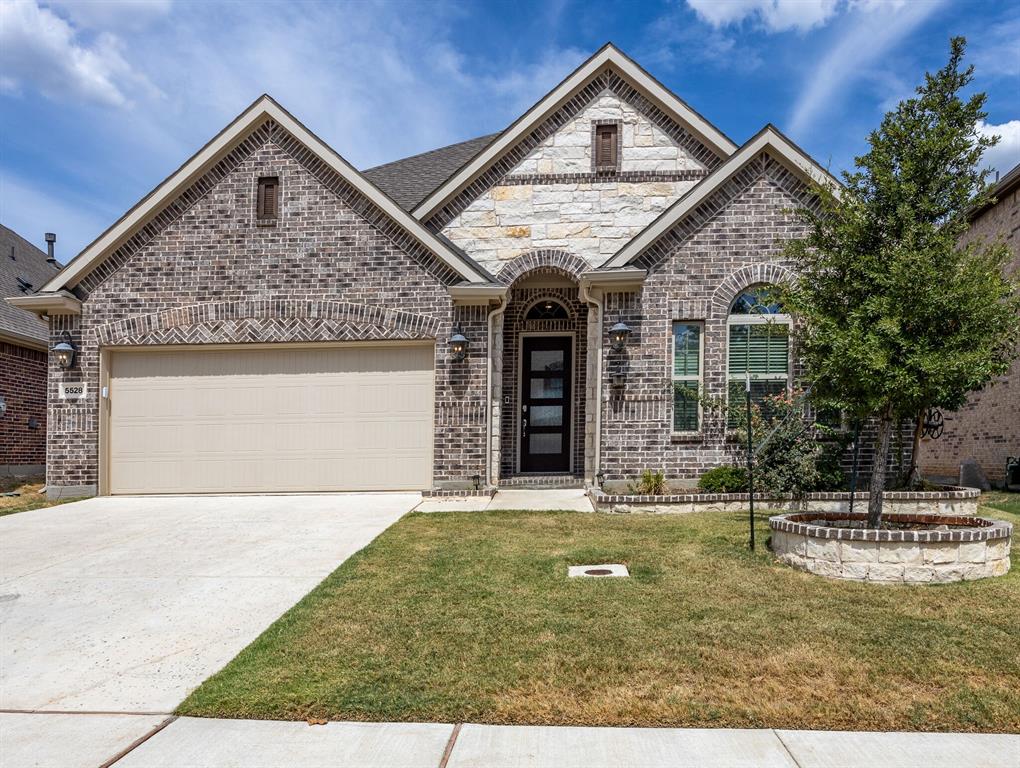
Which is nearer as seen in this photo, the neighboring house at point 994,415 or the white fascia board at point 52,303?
the white fascia board at point 52,303

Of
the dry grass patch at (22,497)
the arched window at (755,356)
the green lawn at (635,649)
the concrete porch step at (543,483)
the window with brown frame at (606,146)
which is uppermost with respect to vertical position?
the window with brown frame at (606,146)

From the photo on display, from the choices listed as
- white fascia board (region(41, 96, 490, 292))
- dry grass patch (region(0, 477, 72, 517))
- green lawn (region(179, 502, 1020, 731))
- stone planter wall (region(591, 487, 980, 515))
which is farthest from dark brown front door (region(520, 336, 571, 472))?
dry grass patch (region(0, 477, 72, 517))

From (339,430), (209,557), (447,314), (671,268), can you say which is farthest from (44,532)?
(671,268)

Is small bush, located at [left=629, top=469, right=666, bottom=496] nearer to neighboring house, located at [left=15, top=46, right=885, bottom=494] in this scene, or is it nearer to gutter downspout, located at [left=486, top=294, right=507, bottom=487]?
neighboring house, located at [left=15, top=46, right=885, bottom=494]

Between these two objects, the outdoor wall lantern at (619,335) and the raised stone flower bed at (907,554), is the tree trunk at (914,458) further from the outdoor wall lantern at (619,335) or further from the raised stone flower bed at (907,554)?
the outdoor wall lantern at (619,335)

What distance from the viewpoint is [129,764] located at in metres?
3.28

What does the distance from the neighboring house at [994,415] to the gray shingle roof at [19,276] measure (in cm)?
1958

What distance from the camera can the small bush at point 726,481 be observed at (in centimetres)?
1010

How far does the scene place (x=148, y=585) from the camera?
6.39 metres

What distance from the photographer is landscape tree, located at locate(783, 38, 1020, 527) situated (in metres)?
6.32

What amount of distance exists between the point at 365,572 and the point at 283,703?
274cm

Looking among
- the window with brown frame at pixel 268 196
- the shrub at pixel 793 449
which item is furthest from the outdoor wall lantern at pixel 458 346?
the shrub at pixel 793 449

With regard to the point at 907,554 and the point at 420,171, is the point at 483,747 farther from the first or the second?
the point at 420,171

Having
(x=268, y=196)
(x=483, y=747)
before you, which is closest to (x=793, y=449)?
(x=483, y=747)
